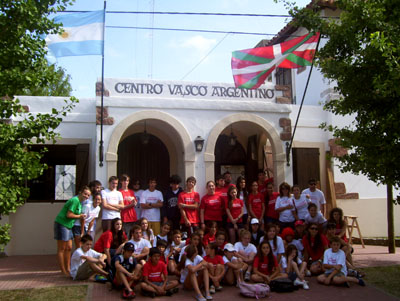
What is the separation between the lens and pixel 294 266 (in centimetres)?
711

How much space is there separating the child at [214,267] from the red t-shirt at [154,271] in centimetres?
77

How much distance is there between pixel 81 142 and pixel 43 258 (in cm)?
282

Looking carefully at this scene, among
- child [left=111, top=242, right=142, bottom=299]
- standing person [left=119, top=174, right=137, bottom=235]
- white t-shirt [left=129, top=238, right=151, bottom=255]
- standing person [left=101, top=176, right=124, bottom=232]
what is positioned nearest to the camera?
child [left=111, top=242, right=142, bottom=299]

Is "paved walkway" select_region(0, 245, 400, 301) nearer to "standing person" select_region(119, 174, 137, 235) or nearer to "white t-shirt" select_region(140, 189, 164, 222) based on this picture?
"standing person" select_region(119, 174, 137, 235)

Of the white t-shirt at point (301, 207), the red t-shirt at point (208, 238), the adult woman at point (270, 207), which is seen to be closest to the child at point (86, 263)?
the red t-shirt at point (208, 238)

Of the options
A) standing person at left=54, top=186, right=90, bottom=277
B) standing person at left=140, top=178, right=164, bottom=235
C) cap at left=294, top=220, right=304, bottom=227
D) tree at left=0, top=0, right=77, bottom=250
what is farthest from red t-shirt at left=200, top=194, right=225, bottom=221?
tree at left=0, top=0, right=77, bottom=250

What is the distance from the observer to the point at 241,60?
9.58 meters

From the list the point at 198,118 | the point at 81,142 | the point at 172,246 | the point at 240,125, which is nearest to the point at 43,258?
the point at 81,142

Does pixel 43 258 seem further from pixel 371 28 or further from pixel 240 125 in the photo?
pixel 371 28

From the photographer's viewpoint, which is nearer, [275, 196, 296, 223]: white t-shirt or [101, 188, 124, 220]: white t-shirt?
[101, 188, 124, 220]: white t-shirt

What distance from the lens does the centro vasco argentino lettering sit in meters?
9.69

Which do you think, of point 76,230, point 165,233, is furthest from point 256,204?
point 76,230

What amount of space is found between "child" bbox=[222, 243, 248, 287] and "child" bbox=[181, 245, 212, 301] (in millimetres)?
454

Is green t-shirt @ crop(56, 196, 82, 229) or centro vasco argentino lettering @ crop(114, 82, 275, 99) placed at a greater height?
centro vasco argentino lettering @ crop(114, 82, 275, 99)
